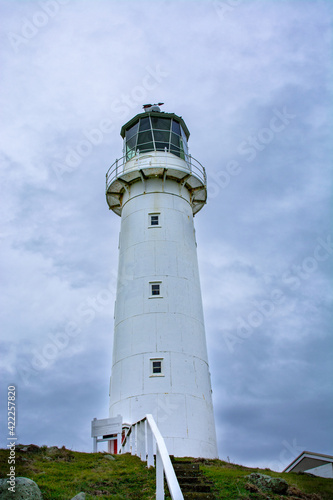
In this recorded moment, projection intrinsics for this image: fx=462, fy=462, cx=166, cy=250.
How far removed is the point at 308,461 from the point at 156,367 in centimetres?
779

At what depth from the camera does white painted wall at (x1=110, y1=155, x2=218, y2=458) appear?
17719 millimetres

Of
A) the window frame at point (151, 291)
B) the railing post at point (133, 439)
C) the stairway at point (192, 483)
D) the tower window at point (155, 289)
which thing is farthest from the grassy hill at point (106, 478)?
the tower window at point (155, 289)

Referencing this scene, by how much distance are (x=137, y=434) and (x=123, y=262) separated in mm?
9299

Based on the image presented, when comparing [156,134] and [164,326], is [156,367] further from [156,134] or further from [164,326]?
[156,134]

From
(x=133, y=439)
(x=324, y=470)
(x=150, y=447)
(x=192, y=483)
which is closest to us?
(x=192, y=483)

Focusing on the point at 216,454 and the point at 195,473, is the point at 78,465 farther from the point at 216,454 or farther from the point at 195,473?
the point at 216,454

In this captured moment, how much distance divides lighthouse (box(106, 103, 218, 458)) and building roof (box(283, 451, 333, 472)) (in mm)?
4345

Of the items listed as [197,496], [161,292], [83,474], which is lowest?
[197,496]

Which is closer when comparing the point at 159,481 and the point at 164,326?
the point at 159,481

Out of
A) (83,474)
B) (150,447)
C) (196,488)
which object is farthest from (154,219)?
(196,488)

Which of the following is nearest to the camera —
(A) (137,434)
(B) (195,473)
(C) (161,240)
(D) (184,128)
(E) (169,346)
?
(B) (195,473)

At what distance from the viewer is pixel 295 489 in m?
12.0

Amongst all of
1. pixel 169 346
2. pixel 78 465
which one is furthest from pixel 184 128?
pixel 78 465

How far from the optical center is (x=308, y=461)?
1959cm
